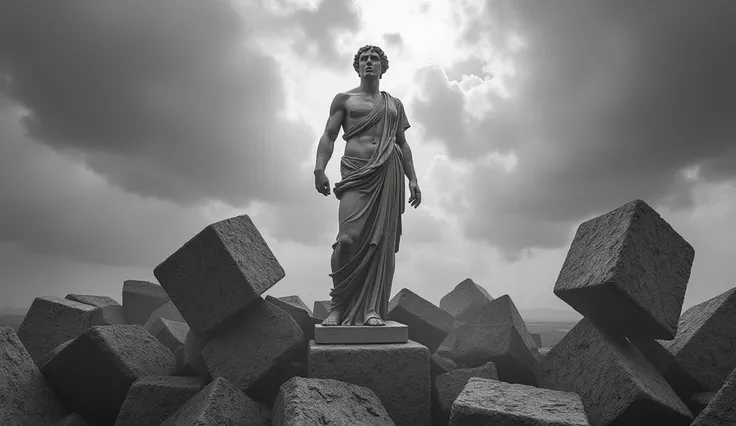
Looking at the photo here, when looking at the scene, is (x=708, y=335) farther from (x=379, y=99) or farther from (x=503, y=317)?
(x=379, y=99)

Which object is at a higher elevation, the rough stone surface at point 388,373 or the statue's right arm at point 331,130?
the statue's right arm at point 331,130

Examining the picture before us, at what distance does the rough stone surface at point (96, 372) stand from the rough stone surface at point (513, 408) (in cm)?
272

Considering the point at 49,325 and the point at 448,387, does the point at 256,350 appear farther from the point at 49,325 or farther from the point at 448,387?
the point at 49,325

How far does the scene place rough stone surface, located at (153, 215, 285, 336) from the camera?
13.4ft

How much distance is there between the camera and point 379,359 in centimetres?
362

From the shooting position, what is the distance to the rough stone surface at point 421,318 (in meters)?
5.35

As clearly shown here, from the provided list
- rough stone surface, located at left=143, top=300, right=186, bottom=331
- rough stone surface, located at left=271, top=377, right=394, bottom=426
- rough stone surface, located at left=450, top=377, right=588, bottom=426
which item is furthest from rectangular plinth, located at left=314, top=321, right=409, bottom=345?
rough stone surface, located at left=143, top=300, right=186, bottom=331

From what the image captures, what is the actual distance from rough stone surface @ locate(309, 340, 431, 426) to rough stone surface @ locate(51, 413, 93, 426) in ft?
6.25

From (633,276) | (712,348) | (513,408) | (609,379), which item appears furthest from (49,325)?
(712,348)

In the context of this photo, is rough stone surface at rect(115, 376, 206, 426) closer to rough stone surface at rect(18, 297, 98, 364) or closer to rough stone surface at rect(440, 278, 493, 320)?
rough stone surface at rect(18, 297, 98, 364)

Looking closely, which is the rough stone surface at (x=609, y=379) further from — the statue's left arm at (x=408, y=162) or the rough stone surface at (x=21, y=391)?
the rough stone surface at (x=21, y=391)

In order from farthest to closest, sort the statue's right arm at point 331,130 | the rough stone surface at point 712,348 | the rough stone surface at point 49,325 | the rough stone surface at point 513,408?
the rough stone surface at point 49,325
the statue's right arm at point 331,130
the rough stone surface at point 712,348
the rough stone surface at point 513,408

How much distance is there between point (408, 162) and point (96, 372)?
3380 mm

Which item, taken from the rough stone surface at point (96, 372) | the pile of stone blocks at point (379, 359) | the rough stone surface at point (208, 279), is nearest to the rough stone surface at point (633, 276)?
the pile of stone blocks at point (379, 359)
